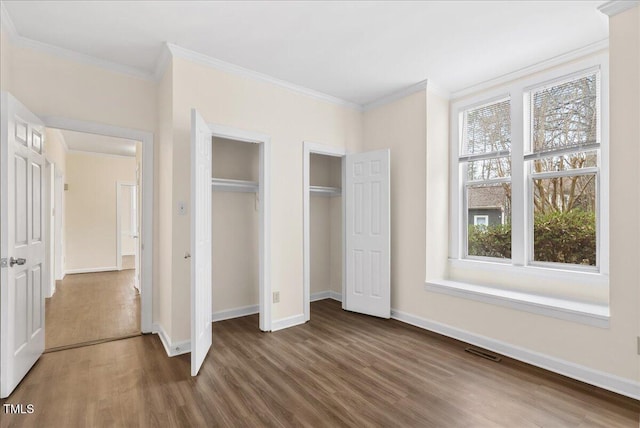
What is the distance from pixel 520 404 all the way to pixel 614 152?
6.58 ft

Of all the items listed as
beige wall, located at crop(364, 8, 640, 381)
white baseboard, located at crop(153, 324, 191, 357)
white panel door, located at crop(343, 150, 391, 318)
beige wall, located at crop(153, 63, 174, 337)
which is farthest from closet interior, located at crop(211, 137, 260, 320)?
beige wall, located at crop(364, 8, 640, 381)

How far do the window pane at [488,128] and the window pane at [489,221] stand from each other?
466 mm

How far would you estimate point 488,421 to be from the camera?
6.56ft


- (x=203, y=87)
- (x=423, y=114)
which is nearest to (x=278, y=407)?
(x=203, y=87)

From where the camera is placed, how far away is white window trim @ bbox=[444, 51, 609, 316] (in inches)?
110

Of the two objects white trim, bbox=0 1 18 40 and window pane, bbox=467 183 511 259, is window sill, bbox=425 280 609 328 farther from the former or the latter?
white trim, bbox=0 1 18 40

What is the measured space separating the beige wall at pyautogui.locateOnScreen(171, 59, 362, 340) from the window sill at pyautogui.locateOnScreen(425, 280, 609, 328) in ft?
5.68

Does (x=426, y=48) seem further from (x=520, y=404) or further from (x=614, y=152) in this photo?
(x=520, y=404)

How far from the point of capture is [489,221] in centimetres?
369

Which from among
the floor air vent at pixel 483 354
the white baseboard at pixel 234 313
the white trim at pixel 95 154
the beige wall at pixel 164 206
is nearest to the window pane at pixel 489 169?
the floor air vent at pixel 483 354

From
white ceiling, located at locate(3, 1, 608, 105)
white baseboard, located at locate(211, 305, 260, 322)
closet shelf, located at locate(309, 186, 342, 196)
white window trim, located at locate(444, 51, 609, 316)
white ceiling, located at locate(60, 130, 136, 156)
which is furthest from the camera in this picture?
white ceiling, located at locate(60, 130, 136, 156)

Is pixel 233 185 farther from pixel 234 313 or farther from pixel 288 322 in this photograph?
pixel 288 322

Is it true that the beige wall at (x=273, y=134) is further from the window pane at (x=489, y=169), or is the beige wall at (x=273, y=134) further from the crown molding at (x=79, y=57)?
the window pane at (x=489, y=169)

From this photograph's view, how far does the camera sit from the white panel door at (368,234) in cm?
400
